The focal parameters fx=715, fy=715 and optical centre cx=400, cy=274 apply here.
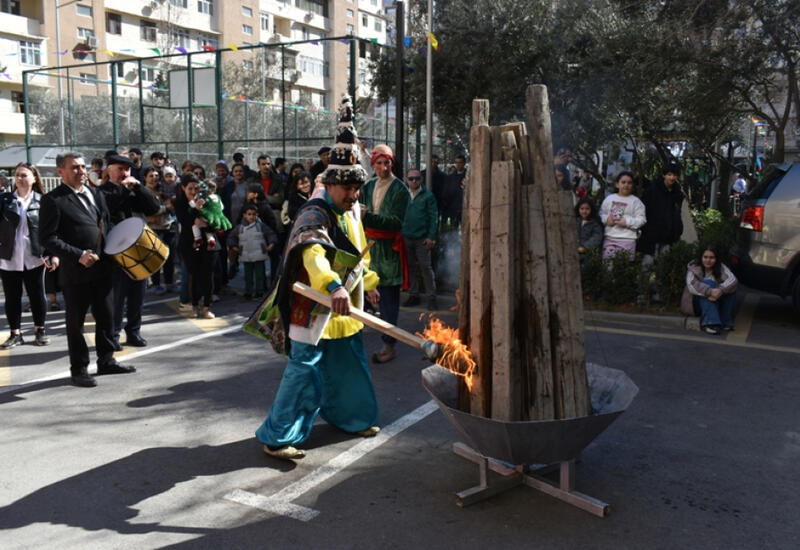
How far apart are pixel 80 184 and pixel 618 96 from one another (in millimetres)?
11340

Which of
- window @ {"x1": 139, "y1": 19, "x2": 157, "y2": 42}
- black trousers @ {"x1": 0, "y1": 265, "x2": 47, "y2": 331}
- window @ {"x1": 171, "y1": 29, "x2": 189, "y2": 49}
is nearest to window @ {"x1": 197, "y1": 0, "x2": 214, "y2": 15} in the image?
window @ {"x1": 171, "y1": 29, "x2": 189, "y2": 49}

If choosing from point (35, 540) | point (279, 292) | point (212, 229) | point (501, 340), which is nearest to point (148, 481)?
point (35, 540)

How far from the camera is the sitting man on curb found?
4539 mm

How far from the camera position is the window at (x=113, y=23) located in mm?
48375

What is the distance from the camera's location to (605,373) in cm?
421

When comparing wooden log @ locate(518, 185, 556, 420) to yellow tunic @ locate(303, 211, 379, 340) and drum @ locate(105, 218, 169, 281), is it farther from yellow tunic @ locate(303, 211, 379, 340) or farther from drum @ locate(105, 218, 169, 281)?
drum @ locate(105, 218, 169, 281)

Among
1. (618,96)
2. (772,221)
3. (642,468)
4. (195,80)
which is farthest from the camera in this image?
(195,80)

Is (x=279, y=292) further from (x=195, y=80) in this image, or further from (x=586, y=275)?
(x=195, y=80)

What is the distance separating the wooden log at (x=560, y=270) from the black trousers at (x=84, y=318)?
14.4 feet

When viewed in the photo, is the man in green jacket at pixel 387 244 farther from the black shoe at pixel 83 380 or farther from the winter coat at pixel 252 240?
the winter coat at pixel 252 240

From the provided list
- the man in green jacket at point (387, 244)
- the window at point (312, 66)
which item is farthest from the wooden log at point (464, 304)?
the window at point (312, 66)

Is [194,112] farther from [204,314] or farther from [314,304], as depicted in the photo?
[314,304]

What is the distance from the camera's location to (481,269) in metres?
3.69

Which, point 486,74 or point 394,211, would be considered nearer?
point 394,211
